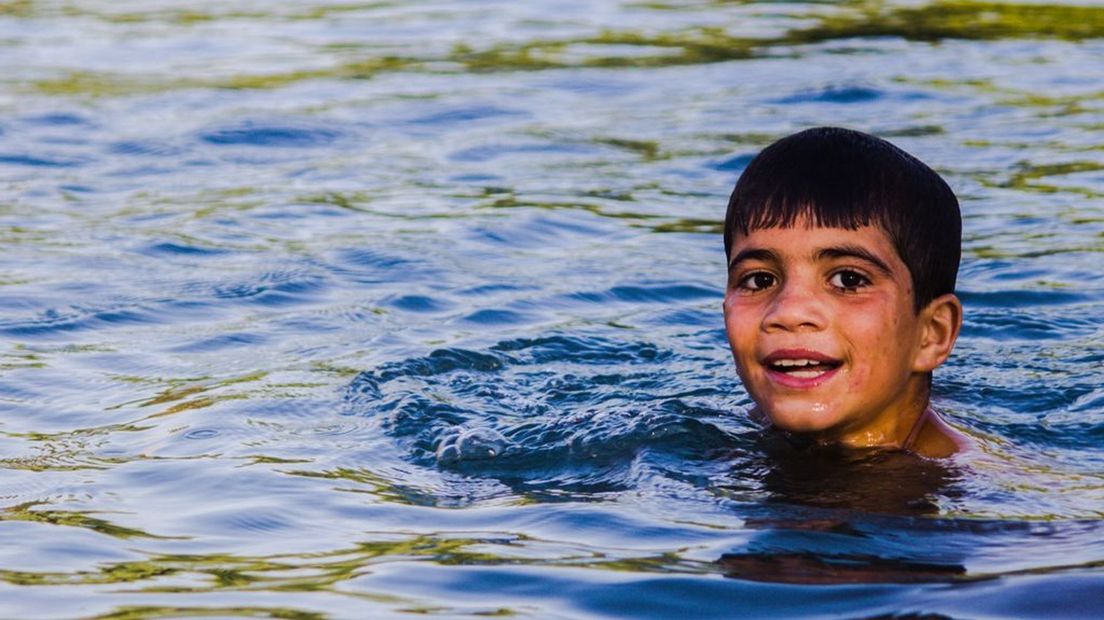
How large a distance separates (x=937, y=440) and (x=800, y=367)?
2.07 ft

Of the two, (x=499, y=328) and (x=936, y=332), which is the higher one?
(x=936, y=332)

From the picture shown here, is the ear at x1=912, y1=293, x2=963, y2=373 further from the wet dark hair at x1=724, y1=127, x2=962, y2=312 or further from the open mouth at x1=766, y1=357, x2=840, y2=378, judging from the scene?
the open mouth at x1=766, y1=357, x2=840, y2=378

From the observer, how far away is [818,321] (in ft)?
15.6

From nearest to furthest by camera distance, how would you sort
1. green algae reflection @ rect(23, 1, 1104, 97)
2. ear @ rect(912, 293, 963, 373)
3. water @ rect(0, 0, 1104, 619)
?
1. water @ rect(0, 0, 1104, 619)
2. ear @ rect(912, 293, 963, 373)
3. green algae reflection @ rect(23, 1, 1104, 97)

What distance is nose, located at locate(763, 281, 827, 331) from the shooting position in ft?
15.5

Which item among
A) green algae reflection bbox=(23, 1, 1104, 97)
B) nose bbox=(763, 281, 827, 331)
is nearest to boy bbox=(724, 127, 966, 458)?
nose bbox=(763, 281, 827, 331)

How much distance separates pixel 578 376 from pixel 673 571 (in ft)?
8.35

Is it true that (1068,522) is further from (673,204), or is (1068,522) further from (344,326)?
(673,204)

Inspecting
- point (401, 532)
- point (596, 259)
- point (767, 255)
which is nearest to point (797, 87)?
point (596, 259)

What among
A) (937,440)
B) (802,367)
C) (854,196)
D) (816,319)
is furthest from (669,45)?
(816,319)

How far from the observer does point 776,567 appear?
13.2 feet

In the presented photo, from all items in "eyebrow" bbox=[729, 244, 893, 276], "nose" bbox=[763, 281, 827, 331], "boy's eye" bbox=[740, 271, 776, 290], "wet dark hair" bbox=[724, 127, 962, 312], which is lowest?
"nose" bbox=[763, 281, 827, 331]

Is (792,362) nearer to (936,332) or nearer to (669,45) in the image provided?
(936,332)

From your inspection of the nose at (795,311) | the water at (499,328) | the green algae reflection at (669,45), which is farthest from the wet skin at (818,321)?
the green algae reflection at (669,45)
